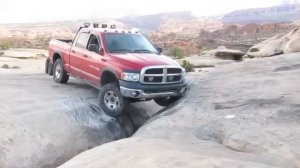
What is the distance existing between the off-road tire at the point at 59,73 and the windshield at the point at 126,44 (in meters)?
2.43

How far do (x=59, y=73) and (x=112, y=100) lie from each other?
3566 millimetres

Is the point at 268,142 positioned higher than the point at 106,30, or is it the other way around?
the point at 106,30

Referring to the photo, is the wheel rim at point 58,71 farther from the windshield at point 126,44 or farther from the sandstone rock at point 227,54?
the sandstone rock at point 227,54

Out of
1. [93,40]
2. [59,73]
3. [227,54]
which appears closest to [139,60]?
[93,40]

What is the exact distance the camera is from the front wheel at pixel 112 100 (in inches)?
452

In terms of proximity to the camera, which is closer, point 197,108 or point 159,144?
point 159,144

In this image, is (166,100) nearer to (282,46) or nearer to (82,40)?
(82,40)

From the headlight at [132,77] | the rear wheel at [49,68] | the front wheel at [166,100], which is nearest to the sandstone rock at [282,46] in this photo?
the front wheel at [166,100]

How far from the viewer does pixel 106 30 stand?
13062 millimetres

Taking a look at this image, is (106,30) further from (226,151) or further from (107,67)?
(226,151)

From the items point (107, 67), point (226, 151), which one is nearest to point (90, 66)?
point (107, 67)

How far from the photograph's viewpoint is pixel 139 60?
1144 centimetres

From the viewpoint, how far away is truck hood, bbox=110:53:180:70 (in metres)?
11.2

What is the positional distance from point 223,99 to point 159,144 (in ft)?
12.5
